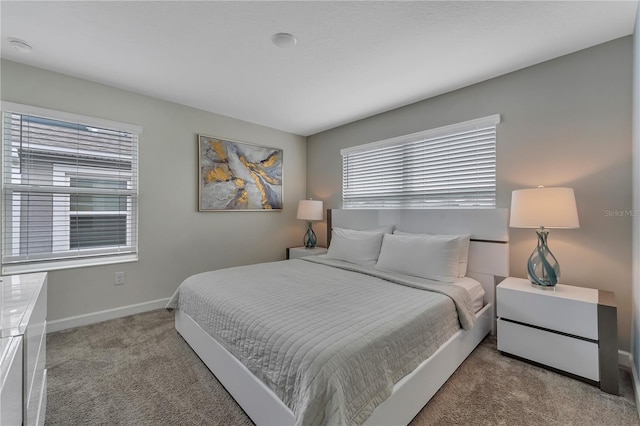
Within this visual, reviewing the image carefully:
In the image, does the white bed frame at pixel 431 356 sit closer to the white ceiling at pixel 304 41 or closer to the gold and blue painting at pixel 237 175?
the white ceiling at pixel 304 41

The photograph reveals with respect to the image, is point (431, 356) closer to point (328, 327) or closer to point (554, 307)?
point (328, 327)

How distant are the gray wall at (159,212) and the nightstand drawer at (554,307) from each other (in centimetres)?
310

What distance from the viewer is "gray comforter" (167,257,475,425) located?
114 cm

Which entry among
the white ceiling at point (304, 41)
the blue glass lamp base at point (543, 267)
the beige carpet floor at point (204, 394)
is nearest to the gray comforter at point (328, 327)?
the beige carpet floor at point (204, 394)

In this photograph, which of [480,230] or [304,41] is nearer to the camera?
[304,41]

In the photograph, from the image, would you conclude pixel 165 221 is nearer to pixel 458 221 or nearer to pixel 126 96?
pixel 126 96

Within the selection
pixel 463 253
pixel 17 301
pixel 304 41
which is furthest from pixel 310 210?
pixel 17 301

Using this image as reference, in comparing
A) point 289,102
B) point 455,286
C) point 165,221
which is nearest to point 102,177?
point 165,221

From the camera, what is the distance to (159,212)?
317cm

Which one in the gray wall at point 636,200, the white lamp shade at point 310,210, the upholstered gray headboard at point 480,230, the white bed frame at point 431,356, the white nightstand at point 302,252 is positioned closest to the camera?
the white bed frame at point 431,356

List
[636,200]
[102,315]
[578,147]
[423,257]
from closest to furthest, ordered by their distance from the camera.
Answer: [636,200], [578,147], [423,257], [102,315]

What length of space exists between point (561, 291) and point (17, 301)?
3.22 metres

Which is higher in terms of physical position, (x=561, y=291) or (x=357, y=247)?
(x=357, y=247)

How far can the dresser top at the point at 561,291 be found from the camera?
1857 millimetres
